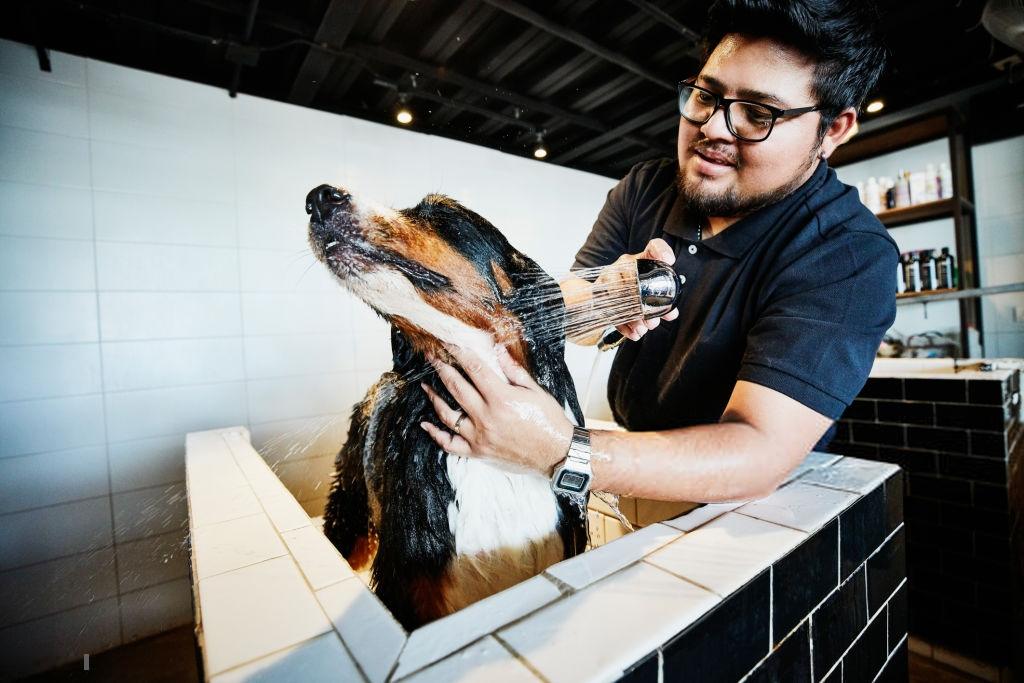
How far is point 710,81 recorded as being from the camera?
1.22 m

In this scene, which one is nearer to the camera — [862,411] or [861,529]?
[861,529]

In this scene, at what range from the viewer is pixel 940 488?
249 centimetres

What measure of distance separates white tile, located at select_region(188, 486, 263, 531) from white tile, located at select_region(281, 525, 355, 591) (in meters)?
0.22

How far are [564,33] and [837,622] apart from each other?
59.6 inches

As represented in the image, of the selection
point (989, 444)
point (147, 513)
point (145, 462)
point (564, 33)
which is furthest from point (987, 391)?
point (147, 513)

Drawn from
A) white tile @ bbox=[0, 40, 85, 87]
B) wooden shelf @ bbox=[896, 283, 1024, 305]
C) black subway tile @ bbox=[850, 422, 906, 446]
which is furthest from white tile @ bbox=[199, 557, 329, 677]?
wooden shelf @ bbox=[896, 283, 1024, 305]

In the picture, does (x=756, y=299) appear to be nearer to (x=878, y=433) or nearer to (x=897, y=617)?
(x=897, y=617)

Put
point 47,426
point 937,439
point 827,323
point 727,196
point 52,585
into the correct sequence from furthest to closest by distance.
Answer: point 937,439
point 52,585
point 47,426
point 727,196
point 827,323

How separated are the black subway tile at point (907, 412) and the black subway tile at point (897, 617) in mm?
1875

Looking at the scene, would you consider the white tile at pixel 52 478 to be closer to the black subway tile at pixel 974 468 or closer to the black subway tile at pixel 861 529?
the black subway tile at pixel 861 529

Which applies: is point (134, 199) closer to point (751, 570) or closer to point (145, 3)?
point (145, 3)

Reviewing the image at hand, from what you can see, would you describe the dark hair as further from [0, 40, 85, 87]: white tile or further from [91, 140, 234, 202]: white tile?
[0, 40, 85, 87]: white tile

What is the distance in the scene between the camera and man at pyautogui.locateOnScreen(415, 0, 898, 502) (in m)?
0.89

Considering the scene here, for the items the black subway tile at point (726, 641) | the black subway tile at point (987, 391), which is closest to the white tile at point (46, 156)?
the black subway tile at point (726, 641)
